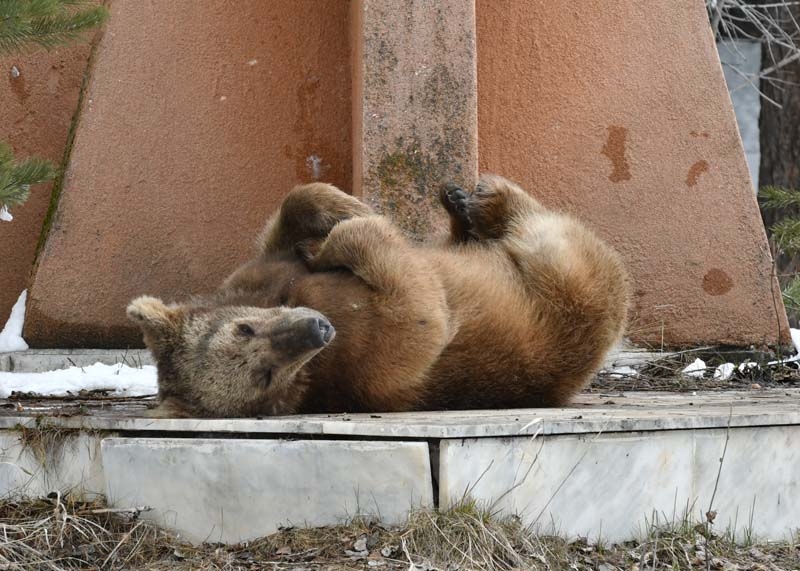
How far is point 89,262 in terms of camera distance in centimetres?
561

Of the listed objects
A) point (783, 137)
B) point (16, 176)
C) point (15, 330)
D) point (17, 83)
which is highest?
point (17, 83)

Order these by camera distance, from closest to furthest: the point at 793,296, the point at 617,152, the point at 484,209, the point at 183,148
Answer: the point at 484,209
the point at 183,148
the point at 617,152
the point at 793,296

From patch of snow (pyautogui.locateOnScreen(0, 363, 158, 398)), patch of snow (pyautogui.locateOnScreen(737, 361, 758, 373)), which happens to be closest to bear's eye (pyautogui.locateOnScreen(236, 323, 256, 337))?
patch of snow (pyautogui.locateOnScreen(0, 363, 158, 398))

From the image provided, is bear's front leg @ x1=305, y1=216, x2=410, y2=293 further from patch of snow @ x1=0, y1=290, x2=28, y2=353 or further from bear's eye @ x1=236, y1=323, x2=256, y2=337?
patch of snow @ x1=0, y1=290, x2=28, y2=353

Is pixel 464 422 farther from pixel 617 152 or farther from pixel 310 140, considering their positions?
pixel 617 152

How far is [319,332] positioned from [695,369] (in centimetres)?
319

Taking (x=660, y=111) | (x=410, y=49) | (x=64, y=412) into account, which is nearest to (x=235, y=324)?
(x=64, y=412)

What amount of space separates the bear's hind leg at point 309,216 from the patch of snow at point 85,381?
1.09 m

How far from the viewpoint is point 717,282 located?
6.32m

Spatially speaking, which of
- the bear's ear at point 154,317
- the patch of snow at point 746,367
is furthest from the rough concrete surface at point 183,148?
the patch of snow at point 746,367

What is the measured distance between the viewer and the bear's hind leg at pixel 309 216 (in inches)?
177

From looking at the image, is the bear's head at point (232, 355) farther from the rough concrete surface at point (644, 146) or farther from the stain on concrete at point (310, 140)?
the rough concrete surface at point (644, 146)

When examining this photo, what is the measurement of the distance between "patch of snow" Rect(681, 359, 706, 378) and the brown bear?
134 centimetres

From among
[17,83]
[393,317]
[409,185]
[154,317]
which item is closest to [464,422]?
[393,317]
